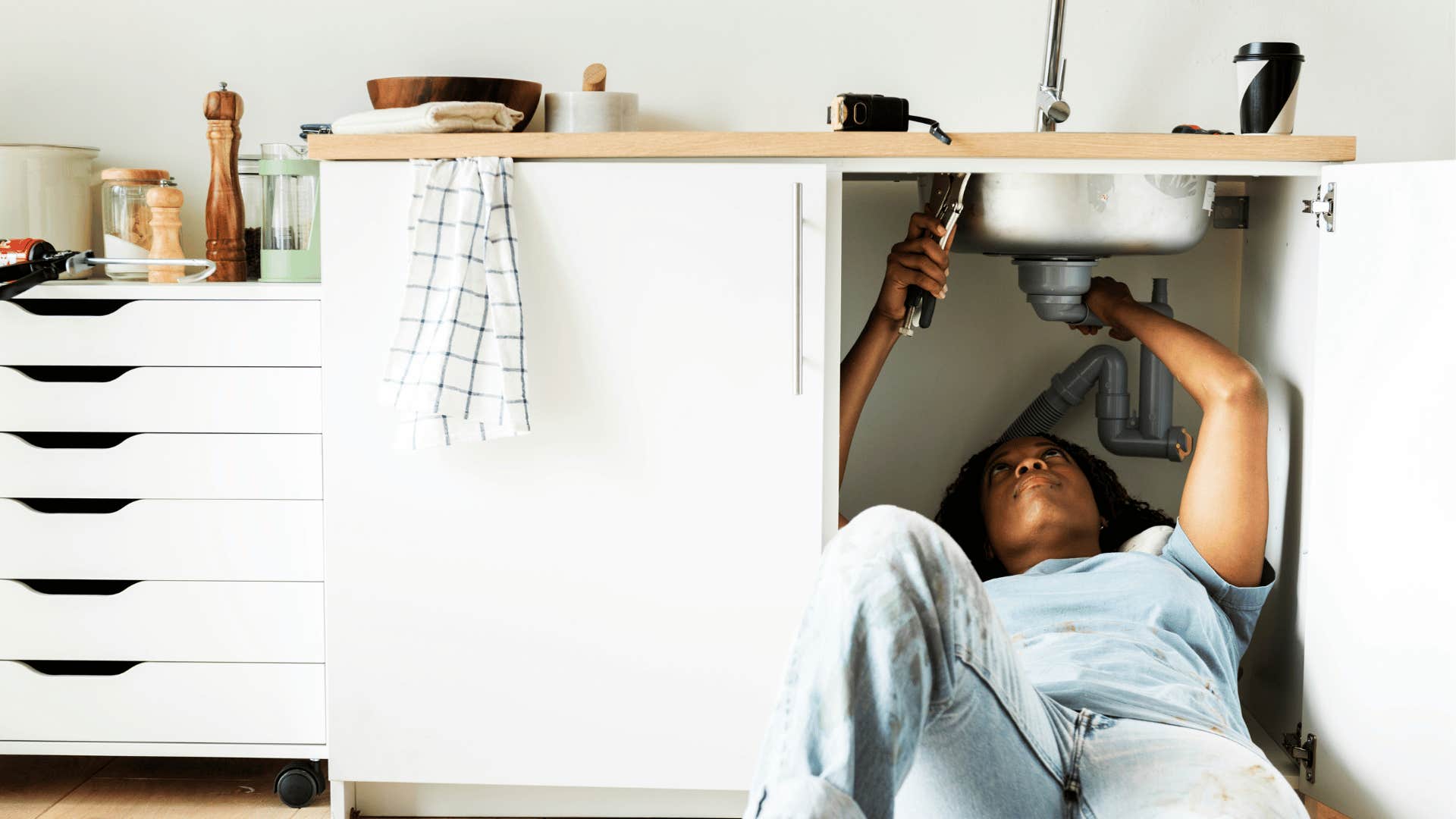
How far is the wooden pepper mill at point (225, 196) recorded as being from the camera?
185cm

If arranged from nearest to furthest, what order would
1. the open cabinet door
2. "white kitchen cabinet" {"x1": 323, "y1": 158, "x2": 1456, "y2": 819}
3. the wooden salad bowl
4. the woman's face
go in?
the open cabinet door → "white kitchen cabinet" {"x1": 323, "y1": 158, "x2": 1456, "y2": 819} → the woman's face → the wooden salad bowl

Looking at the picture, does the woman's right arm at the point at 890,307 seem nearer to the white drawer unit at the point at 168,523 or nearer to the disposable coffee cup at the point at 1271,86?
the disposable coffee cup at the point at 1271,86

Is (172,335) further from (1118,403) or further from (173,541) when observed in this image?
(1118,403)

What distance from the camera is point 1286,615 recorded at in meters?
1.72

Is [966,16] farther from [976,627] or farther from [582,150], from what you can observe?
[976,627]

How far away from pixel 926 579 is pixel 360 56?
1573 millimetres

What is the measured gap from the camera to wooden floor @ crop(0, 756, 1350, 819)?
1.71m

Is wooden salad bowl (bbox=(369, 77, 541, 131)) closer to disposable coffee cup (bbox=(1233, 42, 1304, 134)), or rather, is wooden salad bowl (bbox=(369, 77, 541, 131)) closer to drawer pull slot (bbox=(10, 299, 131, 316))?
drawer pull slot (bbox=(10, 299, 131, 316))

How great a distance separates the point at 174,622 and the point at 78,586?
19 cm

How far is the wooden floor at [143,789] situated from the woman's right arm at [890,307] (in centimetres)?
87

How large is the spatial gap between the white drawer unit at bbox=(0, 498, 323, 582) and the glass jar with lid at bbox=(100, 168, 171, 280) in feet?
1.47

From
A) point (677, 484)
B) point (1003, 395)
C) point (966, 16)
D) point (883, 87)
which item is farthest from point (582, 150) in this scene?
point (1003, 395)

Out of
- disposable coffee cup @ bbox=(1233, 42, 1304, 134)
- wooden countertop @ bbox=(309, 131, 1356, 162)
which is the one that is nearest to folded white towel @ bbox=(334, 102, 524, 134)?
wooden countertop @ bbox=(309, 131, 1356, 162)

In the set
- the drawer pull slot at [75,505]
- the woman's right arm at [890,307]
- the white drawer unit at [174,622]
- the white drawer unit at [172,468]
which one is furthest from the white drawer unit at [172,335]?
the woman's right arm at [890,307]
